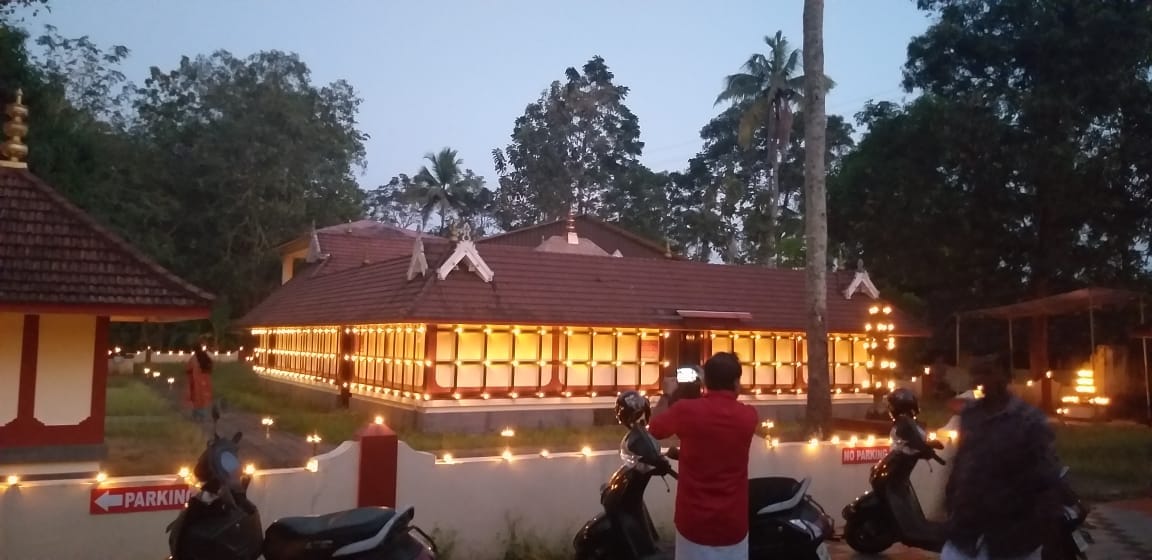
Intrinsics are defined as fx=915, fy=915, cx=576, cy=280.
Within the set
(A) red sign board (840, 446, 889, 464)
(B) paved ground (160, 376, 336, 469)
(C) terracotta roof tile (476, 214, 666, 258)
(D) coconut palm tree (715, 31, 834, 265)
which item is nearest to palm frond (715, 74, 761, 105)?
(D) coconut palm tree (715, 31, 834, 265)

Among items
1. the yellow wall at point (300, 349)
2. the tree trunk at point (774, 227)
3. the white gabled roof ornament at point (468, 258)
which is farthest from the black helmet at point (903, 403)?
the tree trunk at point (774, 227)

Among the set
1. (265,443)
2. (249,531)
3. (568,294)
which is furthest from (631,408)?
(568,294)

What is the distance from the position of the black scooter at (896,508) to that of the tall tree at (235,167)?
117ft

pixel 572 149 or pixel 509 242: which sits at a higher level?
pixel 572 149

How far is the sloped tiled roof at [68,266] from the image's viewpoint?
9758mm

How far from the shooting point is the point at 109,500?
6.25m

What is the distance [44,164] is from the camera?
781 inches

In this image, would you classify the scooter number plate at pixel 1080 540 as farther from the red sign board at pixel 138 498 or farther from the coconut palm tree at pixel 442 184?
the coconut palm tree at pixel 442 184

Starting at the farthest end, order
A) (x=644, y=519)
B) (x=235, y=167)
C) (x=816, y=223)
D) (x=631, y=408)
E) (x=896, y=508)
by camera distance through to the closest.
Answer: (x=235, y=167) < (x=816, y=223) < (x=896, y=508) < (x=644, y=519) < (x=631, y=408)

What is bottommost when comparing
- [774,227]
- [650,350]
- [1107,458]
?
[1107,458]

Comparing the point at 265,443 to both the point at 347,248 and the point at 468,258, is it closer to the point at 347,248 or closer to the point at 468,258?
the point at 468,258

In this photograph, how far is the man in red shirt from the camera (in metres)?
4.62

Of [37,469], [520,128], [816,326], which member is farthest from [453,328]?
[520,128]

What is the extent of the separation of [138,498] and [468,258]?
41.7 ft
